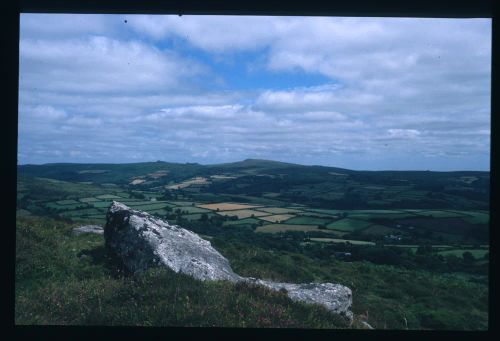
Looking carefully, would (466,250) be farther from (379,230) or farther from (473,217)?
(379,230)

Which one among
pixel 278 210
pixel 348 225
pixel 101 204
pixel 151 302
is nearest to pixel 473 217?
pixel 348 225

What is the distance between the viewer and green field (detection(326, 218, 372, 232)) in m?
27.3

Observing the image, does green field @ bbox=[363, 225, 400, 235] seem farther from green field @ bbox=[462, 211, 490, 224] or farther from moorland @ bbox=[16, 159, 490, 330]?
green field @ bbox=[462, 211, 490, 224]

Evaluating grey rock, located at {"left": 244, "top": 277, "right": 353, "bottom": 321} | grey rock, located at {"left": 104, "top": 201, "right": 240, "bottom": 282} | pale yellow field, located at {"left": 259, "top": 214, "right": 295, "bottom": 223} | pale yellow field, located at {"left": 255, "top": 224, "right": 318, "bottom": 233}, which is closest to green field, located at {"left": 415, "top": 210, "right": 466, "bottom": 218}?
pale yellow field, located at {"left": 255, "top": 224, "right": 318, "bottom": 233}

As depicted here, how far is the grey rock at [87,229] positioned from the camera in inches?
554

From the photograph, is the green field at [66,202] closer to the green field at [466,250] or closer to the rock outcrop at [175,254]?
the rock outcrop at [175,254]

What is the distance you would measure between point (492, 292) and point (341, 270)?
10397 millimetres

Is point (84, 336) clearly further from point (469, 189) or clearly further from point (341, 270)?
point (469, 189)

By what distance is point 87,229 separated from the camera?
14.6 meters

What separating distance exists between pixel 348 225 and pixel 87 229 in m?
19.7

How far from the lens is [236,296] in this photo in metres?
7.08

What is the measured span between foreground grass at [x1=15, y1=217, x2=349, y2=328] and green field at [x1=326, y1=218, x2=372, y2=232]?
2069 cm

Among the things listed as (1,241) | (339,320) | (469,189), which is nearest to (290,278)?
(339,320)

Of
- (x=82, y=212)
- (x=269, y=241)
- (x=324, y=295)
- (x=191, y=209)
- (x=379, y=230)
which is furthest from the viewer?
(x=191, y=209)
